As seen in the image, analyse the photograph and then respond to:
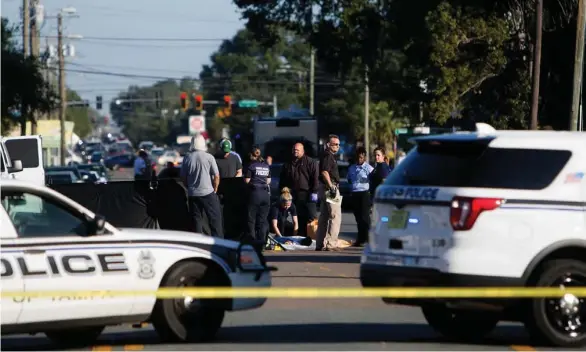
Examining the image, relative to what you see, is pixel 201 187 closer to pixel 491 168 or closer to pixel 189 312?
pixel 189 312

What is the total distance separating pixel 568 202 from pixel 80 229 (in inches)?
153

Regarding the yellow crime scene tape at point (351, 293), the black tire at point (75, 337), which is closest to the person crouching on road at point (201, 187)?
the black tire at point (75, 337)

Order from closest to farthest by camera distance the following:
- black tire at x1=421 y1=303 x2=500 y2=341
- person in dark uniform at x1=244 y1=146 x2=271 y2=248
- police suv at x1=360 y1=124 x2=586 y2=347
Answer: police suv at x1=360 y1=124 x2=586 y2=347 → black tire at x1=421 y1=303 x2=500 y2=341 → person in dark uniform at x1=244 y1=146 x2=271 y2=248

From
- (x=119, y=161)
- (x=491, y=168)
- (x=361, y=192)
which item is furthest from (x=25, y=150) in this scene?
(x=119, y=161)

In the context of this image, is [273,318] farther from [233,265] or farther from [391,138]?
[391,138]

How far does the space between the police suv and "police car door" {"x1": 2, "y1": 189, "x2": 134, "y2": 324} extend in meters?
2.10

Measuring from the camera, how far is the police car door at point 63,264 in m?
10.3

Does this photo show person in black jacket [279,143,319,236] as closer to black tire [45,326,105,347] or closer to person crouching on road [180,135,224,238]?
person crouching on road [180,135,224,238]

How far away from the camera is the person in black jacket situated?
2212cm

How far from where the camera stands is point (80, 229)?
10.7 metres

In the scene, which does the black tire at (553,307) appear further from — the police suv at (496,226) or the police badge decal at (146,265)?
the police badge decal at (146,265)

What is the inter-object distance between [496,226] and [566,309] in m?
0.92

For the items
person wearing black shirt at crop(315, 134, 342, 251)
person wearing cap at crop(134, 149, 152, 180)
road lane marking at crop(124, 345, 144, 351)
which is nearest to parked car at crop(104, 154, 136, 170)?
person wearing cap at crop(134, 149, 152, 180)

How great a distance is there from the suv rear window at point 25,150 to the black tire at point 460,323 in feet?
54.9
